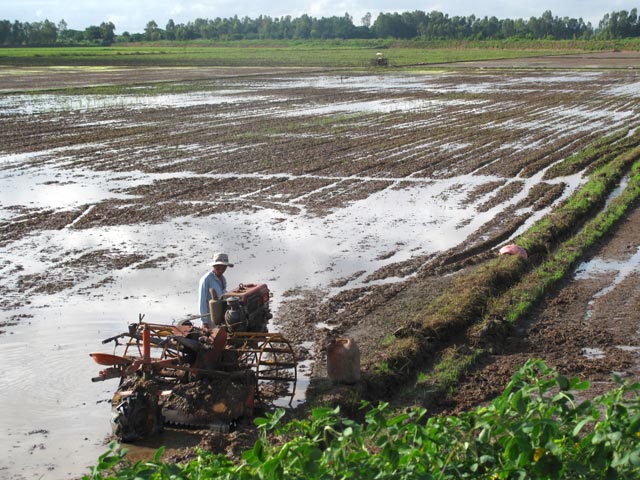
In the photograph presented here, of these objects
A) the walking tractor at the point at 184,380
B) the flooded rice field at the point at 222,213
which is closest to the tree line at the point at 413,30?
the flooded rice field at the point at 222,213

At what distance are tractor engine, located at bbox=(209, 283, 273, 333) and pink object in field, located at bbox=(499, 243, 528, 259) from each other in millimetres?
5411

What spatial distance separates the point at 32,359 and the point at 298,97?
34.6m

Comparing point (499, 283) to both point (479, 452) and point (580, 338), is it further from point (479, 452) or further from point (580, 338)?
point (479, 452)

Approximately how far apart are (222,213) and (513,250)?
5.99 metres

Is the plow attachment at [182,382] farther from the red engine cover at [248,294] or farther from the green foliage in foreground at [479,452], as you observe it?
the green foliage in foreground at [479,452]

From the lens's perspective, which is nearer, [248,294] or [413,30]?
[248,294]

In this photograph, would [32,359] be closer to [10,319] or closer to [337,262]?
[10,319]

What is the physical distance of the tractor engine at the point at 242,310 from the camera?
8.53m

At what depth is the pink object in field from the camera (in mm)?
13310

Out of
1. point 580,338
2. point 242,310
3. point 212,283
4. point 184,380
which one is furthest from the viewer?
point 580,338

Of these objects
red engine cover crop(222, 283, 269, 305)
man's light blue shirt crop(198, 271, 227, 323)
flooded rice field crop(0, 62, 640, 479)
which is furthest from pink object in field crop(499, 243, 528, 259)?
man's light blue shirt crop(198, 271, 227, 323)

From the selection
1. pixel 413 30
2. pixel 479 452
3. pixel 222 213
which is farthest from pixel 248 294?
pixel 413 30

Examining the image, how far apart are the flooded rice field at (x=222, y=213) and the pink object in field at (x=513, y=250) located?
627 mm

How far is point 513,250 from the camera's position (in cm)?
1338
